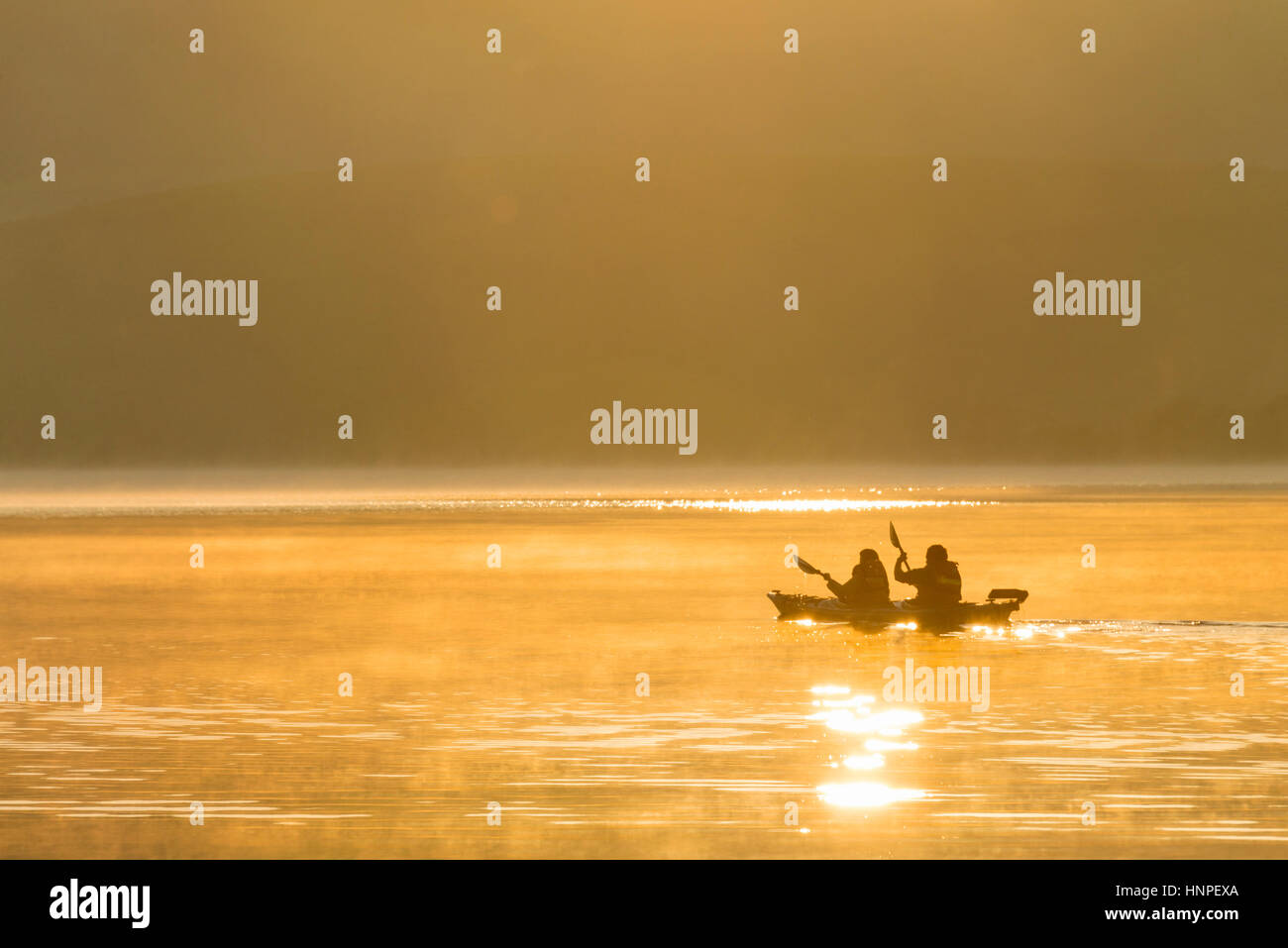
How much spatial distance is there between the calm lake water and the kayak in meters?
0.44

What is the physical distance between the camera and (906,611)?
120 feet

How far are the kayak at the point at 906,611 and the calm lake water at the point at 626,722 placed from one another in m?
0.44

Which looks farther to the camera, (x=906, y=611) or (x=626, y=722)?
(x=906, y=611)

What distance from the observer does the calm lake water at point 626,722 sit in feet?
56.3

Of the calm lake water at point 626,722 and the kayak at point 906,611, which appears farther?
the kayak at point 906,611

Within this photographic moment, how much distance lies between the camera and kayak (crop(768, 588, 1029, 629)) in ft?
119

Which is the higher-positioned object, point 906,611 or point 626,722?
point 906,611

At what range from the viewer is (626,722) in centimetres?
2467

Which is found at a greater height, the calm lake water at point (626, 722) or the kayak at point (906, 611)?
the kayak at point (906, 611)

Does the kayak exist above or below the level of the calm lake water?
above

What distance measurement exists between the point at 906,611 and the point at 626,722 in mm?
13190

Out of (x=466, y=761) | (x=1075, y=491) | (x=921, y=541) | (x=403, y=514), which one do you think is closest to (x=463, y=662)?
(x=466, y=761)

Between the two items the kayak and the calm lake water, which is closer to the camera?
the calm lake water
